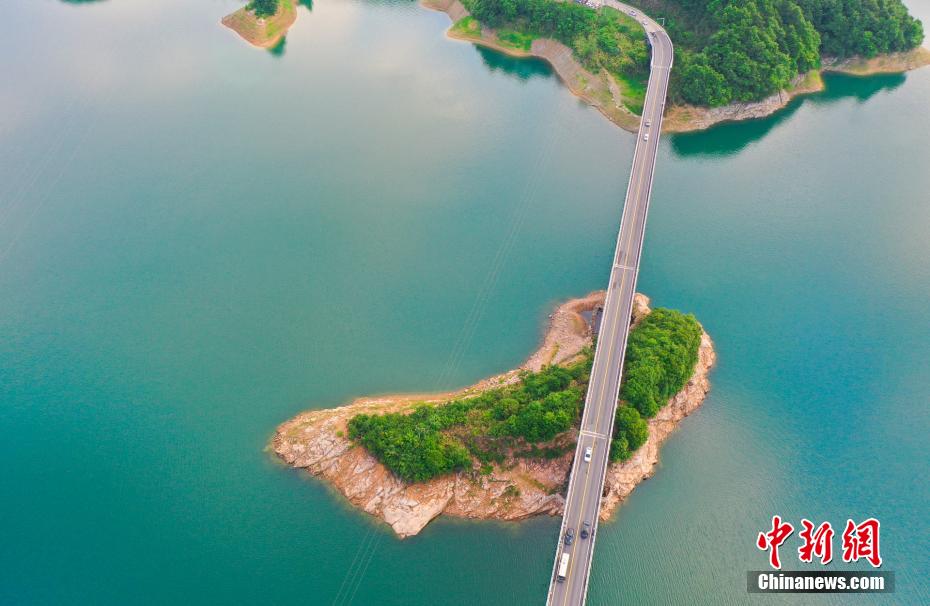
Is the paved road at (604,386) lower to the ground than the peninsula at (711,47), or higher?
lower

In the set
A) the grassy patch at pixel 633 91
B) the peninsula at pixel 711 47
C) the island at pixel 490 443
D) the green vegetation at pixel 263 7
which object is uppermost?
the green vegetation at pixel 263 7

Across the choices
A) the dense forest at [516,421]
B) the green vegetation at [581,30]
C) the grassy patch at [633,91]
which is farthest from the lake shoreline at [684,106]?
the dense forest at [516,421]

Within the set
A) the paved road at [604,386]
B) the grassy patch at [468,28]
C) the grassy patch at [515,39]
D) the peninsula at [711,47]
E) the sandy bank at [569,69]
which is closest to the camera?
the paved road at [604,386]

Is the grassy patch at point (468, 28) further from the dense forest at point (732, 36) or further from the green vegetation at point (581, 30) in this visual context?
the dense forest at point (732, 36)

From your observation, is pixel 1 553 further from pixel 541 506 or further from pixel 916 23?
pixel 916 23

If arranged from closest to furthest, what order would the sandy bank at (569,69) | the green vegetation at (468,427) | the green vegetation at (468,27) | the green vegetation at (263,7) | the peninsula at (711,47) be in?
1. the green vegetation at (468,427)
2. the peninsula at (711,47)
3. the sandy bank at (569,69)
4. the green vegetation at (468,27)
5. the green vegetation at (263,7)

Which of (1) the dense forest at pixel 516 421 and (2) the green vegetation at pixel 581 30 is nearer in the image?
(1) the dense forest at pixel 516 421
